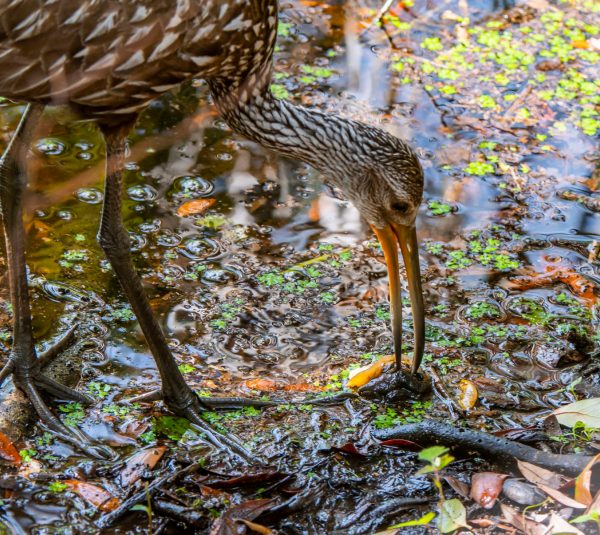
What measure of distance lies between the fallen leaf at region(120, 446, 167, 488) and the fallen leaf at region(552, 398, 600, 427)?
6.01 feet

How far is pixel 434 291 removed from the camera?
18.1 ft

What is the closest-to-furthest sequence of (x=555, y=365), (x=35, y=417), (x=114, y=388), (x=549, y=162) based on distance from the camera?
(x=35, y=417) < (x=114, y=388) < (x=555, y=365) < (x=549, y=162)

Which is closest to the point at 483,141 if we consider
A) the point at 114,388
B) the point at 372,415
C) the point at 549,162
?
the point at 549,162

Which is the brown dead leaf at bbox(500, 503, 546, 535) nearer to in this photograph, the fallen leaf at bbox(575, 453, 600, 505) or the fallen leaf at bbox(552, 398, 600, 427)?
the fallen leaf at bbox(575, 453, 600, 505)

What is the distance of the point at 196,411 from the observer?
14.9 feet

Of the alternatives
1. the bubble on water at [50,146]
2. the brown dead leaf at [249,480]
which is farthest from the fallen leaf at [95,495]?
the bubble on water at [50,146]

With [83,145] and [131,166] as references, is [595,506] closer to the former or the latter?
[131,166]

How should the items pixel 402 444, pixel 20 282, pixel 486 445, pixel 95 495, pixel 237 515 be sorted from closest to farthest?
pixel 237 515
pixel 95 495
pixel 486 445
pixel 402 444
pixel 20 282

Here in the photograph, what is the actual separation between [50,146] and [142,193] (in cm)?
81

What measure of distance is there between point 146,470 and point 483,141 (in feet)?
12.7

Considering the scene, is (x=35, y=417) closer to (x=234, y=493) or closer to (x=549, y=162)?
(x=234, y=493)

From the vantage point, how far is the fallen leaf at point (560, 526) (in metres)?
3.61

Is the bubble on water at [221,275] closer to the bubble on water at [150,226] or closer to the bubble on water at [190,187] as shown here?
the bubble on water at [150,226]

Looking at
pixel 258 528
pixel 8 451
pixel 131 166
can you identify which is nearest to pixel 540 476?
pixel 258 528
